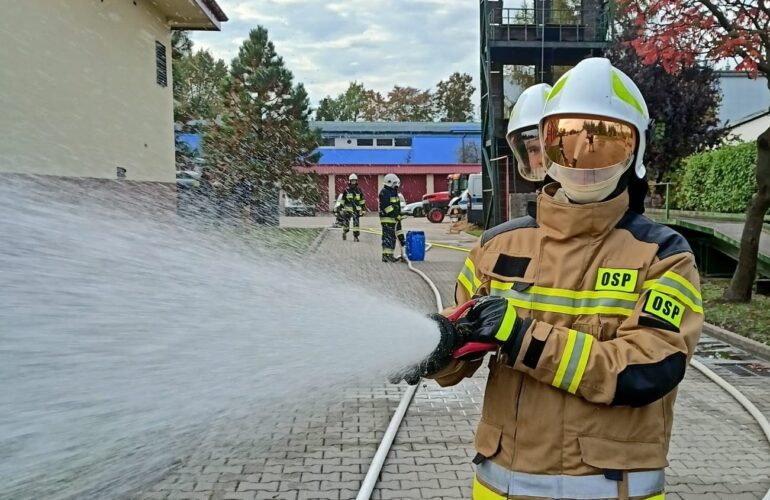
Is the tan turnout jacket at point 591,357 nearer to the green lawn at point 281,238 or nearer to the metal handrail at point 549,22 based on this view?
the green lawn at point 281,238

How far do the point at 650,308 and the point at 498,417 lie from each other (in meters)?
0.55

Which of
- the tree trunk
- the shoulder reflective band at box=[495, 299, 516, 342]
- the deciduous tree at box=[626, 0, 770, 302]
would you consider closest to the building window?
the deciduous tree at box=[626, 0, 770, 302]

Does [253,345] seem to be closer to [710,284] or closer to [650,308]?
[650,308]

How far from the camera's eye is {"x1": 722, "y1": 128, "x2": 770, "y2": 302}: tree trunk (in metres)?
9.23

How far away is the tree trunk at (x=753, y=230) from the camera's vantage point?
9.23 metres

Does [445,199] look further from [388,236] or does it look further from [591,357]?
[591,357]

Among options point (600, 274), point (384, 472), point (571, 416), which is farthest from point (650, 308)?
point (384, 472)

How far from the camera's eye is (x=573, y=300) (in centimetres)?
190

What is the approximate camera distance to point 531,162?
3268mm

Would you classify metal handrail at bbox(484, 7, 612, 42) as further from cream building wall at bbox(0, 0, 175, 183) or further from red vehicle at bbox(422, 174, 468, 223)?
red vehicle at bbox(422, 174, 468, 223)

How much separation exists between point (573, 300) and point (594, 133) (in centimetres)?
50

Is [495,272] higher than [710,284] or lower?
higher

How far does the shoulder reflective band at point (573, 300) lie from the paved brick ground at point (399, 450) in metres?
1.87

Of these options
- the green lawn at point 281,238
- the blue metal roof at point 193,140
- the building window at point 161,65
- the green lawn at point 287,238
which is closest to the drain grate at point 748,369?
the green lawn at point 281,238
